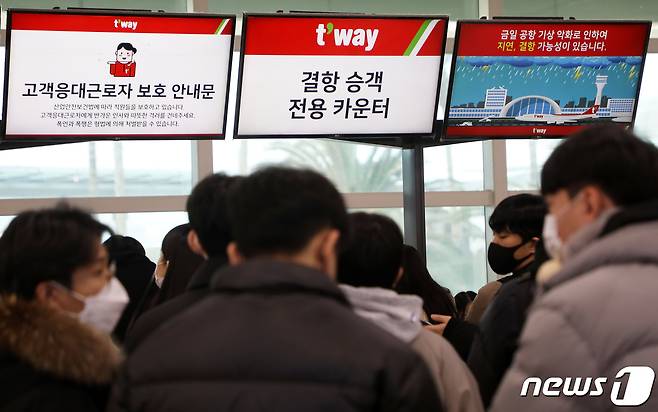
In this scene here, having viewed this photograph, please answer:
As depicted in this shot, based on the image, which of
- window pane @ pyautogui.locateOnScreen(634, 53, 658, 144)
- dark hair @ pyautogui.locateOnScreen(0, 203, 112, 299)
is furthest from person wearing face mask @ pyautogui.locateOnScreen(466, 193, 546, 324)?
window pane @ pyautogui.locateOnScreen(634, 53, 658, 144)

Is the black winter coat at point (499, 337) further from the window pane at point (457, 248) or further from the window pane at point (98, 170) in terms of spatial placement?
the window pane at point (457, 248)

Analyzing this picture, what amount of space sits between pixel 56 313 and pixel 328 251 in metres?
0.60

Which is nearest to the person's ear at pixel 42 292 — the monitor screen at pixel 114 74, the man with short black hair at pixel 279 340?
the man with short black hair at pixel 279 340

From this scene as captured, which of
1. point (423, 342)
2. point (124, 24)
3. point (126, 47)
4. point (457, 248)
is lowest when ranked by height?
point (457, 248)

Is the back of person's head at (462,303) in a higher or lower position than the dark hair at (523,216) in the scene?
lower

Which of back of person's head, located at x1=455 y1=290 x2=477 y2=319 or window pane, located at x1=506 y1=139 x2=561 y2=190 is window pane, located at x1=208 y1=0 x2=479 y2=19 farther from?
back of person's head, located at x1=455 y1=290 x2=477 y2=319

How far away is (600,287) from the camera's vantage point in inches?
66.9

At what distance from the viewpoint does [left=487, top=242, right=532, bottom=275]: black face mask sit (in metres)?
3.34

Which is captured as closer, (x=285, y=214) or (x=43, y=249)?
(x=285, y=214)

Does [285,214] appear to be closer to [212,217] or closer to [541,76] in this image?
[212,217]

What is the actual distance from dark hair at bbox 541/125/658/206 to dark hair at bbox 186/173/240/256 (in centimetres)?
99

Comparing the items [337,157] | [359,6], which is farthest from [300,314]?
[359,6]

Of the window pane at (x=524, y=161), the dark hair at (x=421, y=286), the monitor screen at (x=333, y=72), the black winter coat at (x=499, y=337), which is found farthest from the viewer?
the window pane at (x=524, y=161)

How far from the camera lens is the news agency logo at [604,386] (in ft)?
5.53
